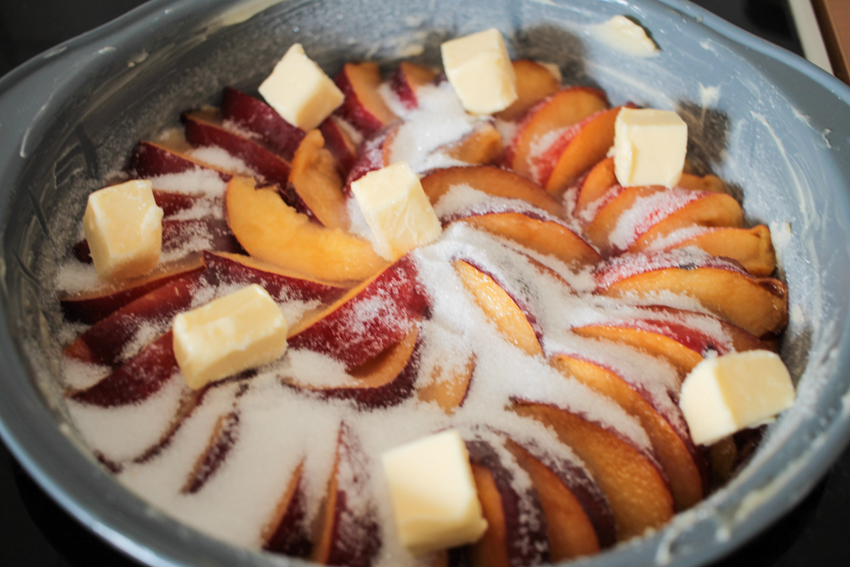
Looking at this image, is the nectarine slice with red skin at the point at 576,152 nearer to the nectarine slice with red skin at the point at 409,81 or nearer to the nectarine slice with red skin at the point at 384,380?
the nectarine slice with red skin at the point at 409,81

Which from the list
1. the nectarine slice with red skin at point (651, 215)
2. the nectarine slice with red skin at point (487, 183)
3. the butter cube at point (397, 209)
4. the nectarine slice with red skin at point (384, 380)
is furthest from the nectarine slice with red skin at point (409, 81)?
the nectarine slice with red skin at point (384, 380)

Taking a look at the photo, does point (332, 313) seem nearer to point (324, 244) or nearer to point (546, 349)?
point (324, 244)

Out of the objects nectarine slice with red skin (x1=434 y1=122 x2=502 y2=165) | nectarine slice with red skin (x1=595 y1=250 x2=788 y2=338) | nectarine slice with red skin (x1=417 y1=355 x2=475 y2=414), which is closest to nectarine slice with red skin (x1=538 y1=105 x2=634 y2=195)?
nectarine slice with red skin (x1=434 y1=122 x2=502 y2=165)

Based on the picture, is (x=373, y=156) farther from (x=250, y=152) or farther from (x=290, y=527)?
(x=290, y=527)

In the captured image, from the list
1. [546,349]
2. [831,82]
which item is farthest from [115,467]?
[831,82]

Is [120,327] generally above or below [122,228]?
below

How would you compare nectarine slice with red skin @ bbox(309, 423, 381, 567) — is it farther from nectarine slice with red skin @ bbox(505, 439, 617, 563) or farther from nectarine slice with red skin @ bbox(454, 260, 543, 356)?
nectarine slice with red skin @ bbox(454, 260, 543, 356)

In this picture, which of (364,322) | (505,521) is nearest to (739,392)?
(505,521)
